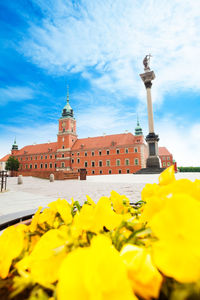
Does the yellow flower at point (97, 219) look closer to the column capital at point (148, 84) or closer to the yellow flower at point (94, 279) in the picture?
the yellow flower at point (94, 279)

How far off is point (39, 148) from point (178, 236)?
48891mm

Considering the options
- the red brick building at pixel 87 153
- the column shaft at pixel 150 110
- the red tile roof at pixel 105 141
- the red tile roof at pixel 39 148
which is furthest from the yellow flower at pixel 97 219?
the red tile roof at pixel 39 148

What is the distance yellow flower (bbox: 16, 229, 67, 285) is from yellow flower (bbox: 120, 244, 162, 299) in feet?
0.43

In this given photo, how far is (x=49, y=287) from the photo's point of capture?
274 mm

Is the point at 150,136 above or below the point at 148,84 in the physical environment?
below

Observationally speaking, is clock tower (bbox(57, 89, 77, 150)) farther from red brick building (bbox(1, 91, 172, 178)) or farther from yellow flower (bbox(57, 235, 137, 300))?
yellow flower (bbox(57, 235, 137, 300))

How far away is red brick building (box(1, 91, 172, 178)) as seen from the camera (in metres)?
34.9

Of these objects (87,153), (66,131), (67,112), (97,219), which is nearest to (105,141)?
(87,153)

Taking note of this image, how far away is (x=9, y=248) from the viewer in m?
0.39

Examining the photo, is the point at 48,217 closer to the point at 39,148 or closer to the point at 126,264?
the point at 126,264

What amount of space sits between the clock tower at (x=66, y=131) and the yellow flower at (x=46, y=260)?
39812 millimetres

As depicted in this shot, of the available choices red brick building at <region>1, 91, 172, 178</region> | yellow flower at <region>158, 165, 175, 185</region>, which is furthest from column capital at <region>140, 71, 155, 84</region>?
yellow flower at <region>158, 165, 175, 185</region>

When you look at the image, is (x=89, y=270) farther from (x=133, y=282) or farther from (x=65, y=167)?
(x=65, y=167)

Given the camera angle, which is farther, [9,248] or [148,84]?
[148,84]
